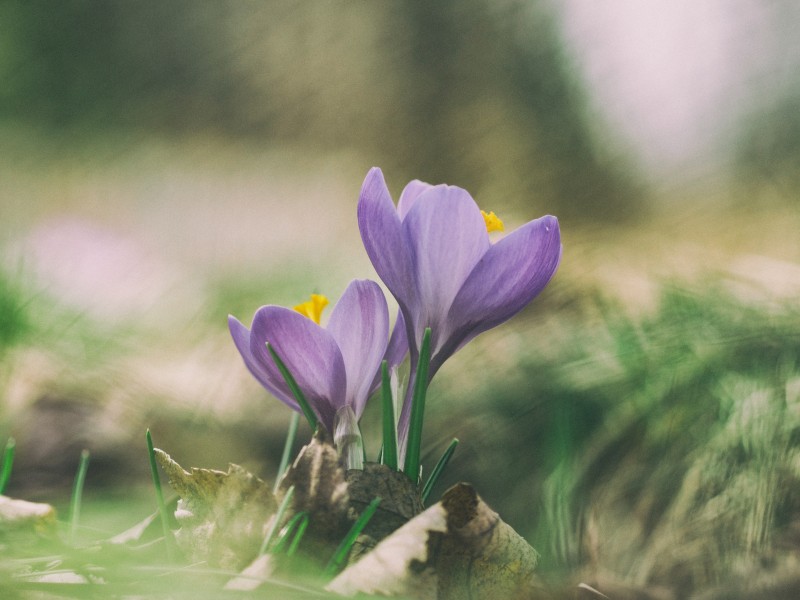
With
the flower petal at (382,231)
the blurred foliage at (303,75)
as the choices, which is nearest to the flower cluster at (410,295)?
the flower petal at (382,231)

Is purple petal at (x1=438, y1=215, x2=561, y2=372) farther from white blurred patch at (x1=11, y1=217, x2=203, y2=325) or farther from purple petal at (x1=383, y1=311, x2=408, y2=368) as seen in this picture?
white blurred patch at (x1=11, y1=217, x2=203, y2=325)

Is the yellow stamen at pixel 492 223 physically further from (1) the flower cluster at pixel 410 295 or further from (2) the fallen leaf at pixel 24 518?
(2) the fallen leaf at pixel 24 518

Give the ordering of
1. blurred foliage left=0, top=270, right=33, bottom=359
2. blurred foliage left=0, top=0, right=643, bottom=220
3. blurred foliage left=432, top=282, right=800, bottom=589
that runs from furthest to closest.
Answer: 1. blurred foliage left=0, top=0, right=643, bottom=220
2. blurred foliage left=0, top=270, right=33, bottom=359
3. blurred foliage left=432, top=282, right=800, bottom=589

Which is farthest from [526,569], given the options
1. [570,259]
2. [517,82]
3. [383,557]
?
[517,82]

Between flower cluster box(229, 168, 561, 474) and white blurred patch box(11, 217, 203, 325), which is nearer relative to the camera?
flower cluster box(229, 168, 561, 474)

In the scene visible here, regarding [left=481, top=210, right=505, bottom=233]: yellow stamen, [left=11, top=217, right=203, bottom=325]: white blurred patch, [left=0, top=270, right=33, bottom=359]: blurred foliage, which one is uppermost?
[left=11, top=217, right=203, bottom=325]: white blurred patch

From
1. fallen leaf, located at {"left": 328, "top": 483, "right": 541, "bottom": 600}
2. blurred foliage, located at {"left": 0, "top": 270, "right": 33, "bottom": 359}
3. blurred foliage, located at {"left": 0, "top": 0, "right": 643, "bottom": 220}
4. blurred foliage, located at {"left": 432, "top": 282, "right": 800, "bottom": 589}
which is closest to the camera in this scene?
fallen leaf, located at {"left": 328, "top": 483, "right": 541, "bottom": 600}

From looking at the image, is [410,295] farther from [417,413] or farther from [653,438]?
[653,438]

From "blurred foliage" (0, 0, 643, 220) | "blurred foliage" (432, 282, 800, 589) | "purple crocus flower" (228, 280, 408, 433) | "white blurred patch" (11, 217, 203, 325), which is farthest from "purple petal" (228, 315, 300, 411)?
"blurred foliage" (0, 0, 643, 220)
